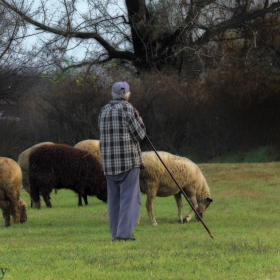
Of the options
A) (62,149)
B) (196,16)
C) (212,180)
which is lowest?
(212,180)

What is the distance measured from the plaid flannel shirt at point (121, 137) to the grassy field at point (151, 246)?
3.25 ft

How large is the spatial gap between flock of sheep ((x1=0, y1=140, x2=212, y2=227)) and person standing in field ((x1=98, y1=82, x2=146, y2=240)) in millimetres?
2476

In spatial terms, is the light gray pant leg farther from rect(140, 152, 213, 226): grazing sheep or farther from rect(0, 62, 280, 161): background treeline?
rect(0, 62, 280, 161): background treeline

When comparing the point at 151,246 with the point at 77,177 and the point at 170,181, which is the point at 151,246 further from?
the point at 77,177

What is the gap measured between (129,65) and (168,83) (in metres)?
3.91

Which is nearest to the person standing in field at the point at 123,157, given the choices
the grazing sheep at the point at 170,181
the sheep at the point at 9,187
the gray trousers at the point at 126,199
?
the gray trousers at the point at 126,199

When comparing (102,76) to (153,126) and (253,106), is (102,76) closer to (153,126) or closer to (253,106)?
(153,126)

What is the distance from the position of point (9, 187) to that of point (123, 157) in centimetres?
349

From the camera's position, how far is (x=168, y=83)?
29219 millimetres

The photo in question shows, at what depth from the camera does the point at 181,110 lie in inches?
1139

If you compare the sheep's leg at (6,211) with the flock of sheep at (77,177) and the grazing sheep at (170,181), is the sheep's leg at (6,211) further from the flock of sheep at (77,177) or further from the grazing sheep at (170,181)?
the grazing sheep at (170,181)

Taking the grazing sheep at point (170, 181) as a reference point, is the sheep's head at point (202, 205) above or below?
below

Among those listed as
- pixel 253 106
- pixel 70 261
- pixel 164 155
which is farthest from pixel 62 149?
pixel 253 106

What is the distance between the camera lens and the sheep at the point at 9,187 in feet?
39.1
